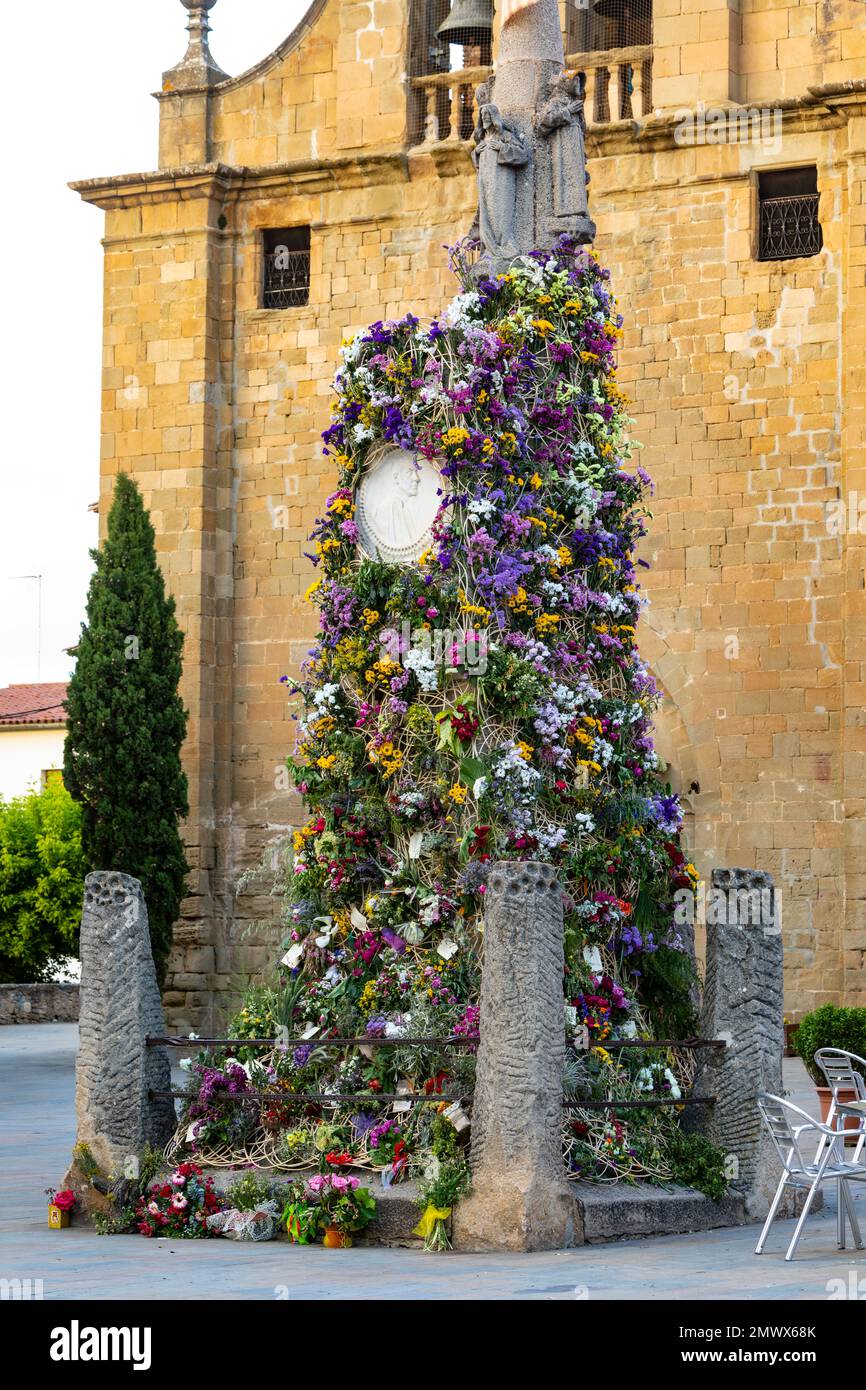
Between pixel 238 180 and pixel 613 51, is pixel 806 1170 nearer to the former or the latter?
pixel 613 51

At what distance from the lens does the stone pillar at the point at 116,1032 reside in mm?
9359

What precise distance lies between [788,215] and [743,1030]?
36.7ft

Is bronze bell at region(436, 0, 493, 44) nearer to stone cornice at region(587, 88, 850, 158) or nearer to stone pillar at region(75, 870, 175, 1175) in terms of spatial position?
stone cornice at region(587, 88, 850, 158)

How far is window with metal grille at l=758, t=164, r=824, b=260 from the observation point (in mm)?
18828

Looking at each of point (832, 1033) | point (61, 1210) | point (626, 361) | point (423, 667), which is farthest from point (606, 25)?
point (61, 1210)

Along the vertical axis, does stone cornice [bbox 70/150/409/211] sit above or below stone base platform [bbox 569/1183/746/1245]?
above

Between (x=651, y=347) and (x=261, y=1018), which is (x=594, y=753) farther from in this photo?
(x=651, y=347)

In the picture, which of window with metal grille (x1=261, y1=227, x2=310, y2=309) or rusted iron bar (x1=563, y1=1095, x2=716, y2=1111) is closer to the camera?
rusted iron bar (x1=563, y1=1095, x2=716, y2=1111)

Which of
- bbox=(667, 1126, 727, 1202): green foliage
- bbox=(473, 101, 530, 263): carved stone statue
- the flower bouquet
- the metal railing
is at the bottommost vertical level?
the flower bouquet

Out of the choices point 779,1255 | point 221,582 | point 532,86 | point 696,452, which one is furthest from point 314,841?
point 221,582

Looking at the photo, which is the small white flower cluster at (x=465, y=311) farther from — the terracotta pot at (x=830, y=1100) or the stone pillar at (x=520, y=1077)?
the terracotta pot at (x=830, y=1100)

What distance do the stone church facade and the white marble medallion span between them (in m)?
8.79

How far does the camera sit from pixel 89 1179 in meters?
9.30

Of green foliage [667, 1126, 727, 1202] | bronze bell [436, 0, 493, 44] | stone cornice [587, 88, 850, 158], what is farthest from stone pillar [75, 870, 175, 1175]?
bronze bell [436, 0, 493, 44]
